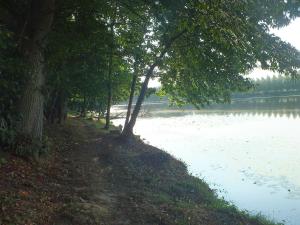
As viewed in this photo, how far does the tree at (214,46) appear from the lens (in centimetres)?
968

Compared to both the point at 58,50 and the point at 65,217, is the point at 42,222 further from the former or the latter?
the point at 58,50

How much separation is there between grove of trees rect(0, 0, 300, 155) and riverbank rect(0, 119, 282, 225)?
1.65m

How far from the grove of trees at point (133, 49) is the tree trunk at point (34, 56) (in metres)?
0.03

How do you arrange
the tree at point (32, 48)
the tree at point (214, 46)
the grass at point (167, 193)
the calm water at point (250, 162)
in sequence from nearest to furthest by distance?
the tree at point (214, 46)
the grass at point (167, 193)
the tree at point (32, 48)
the calm water at point (250, 162)

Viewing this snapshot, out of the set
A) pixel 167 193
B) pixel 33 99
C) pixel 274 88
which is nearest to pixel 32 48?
pixel 33 99

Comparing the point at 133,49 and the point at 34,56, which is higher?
the point at 133,49

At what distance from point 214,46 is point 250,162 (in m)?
8.82

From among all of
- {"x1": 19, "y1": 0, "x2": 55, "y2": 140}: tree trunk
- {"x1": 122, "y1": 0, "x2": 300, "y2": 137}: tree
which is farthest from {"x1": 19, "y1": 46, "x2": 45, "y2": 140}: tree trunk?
{"x1": 122, "y1": 0, "x2": 300, "y2": 137}: tree

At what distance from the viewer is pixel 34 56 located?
40.7 feet

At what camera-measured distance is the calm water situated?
53.1ft

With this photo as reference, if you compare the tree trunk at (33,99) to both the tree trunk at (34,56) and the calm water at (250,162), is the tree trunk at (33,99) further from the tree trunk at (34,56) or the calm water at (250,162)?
the calm water at (250,162)

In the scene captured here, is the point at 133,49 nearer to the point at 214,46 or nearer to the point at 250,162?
the point at 214,46

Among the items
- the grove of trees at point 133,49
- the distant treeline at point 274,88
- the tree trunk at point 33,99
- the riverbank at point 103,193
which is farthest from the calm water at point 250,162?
the distant treeline at point 274,88

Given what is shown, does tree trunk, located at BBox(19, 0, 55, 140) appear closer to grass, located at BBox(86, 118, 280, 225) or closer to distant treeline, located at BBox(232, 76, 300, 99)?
grass, located at BBox(86, 118, 280, 225)
